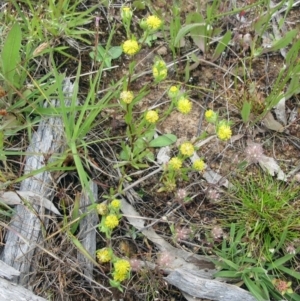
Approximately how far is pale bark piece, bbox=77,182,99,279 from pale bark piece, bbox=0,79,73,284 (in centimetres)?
12

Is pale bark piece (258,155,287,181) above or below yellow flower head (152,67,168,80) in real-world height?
below

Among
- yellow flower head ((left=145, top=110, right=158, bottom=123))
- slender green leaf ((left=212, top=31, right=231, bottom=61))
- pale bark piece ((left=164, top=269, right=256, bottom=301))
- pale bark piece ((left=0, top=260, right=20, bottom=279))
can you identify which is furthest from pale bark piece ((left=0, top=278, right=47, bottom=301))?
slender green leaf ((left=212, top=31, right=231, bottom=61))

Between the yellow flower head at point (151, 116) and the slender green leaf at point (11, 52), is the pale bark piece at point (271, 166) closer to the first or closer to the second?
the yellow flower head at point (151, 116)

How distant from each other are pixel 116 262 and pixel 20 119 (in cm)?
65

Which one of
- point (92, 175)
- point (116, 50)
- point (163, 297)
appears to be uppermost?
point (116, 50)

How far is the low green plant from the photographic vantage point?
1.74 metres

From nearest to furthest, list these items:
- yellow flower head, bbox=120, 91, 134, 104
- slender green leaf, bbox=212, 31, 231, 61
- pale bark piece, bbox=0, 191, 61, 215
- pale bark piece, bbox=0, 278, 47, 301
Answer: pale bark piece, bbox=0, 278, 47, 301
yellow flower head, bbox=120, 91, 134, 104
pale bark piece, bbox=0, 191, 61, 215
slender green leaf, bbox=212, 31, 231, 61

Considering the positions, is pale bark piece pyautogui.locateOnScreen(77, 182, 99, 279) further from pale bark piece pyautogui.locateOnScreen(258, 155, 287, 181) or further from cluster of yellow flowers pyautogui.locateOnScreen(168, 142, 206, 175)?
pale bark piece pyautogui.locateOnScreen(258, 155, 287, 181)

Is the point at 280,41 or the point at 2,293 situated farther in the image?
the point at 280,41

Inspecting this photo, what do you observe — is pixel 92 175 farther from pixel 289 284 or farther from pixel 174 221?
pixel 289 284

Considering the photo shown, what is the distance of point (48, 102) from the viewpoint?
185 centimetres

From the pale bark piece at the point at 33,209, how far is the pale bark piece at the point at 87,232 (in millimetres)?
124

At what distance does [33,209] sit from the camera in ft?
5.60

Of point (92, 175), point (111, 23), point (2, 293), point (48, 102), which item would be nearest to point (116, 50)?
point (111, 23)
